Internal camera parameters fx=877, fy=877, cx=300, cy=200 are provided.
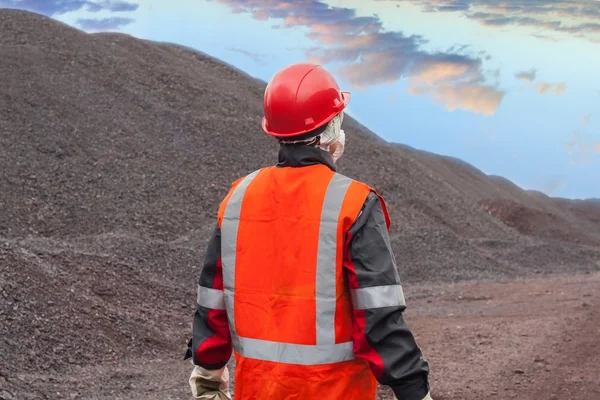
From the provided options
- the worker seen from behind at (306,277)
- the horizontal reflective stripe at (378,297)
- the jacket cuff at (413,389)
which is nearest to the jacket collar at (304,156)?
the worker seen from behind at (306,277)

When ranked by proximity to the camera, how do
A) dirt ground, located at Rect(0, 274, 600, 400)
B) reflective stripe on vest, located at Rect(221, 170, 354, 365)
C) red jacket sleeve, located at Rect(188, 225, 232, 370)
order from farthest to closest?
dirt ground, located at Rect(0, 274, 600, 400) < red jacket sleeve, located at Rect(188, 225, 232, 370) < reflective stripe on vest, located at Rect(221, 170, 354, 365)

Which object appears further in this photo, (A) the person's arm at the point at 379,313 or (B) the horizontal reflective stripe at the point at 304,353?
(B) the horizontal reflective stripe at the point at 304,353

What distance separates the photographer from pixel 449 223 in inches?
899

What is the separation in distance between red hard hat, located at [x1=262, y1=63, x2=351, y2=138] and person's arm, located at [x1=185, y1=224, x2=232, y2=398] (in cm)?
52

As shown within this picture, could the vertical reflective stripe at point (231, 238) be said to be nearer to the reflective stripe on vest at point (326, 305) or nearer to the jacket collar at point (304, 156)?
the jacket collar at point (304, 156)

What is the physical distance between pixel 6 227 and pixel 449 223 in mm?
11517

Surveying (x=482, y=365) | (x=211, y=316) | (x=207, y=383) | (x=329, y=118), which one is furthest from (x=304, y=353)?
(x=482, y=365)

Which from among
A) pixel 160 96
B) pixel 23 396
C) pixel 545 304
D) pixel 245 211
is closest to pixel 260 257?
pixel 245 211

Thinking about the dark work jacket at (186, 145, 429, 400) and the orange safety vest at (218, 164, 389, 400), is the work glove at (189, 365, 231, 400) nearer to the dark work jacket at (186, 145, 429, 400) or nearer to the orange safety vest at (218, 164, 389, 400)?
the orange safety vest at (218, 164, 389, 400)

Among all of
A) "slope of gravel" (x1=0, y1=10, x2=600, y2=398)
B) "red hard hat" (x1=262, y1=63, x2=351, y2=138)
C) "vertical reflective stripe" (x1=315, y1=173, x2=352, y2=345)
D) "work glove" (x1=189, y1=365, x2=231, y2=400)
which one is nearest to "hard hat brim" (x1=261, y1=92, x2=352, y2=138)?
"red hard hat" (x1=262, y1=63, x2=351, y2=138)

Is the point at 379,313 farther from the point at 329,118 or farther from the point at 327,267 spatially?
the point at 329,118

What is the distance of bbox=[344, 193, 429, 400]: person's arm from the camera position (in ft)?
10.7

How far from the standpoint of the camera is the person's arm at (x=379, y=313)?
327 centimetres

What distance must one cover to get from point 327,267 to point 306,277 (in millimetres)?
100
